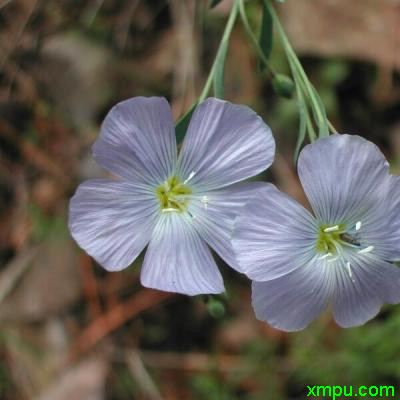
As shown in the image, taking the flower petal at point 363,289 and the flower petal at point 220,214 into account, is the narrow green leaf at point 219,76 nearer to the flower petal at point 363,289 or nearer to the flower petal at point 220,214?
the flower petal at point 220,214

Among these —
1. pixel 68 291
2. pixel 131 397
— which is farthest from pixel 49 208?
pixel 131 397

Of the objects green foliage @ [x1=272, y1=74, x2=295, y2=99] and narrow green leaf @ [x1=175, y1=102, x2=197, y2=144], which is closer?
narrow green leaf @ [x1=175, y1=102, x2=197, y2=144]

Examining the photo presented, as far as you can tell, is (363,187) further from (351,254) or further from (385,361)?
(385,361)

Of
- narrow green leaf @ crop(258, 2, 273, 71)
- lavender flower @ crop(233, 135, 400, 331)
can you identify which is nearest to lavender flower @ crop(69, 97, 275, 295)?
lavender flower @ crop(233, 135, 400, 331)

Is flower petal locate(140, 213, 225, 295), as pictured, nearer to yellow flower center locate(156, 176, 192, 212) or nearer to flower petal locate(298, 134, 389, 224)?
yellow flower center locate(156, 176, 192, 212)

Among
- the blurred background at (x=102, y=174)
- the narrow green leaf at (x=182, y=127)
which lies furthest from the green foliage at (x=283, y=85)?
the blurred background at (x=102, y=174)

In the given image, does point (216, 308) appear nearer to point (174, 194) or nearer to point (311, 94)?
point (174, 194)
